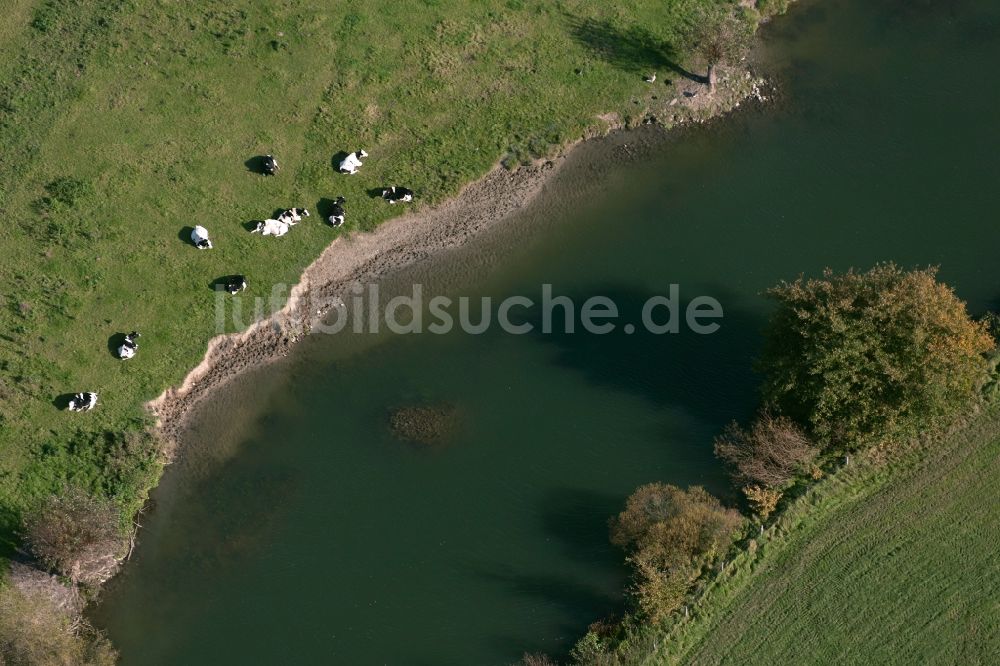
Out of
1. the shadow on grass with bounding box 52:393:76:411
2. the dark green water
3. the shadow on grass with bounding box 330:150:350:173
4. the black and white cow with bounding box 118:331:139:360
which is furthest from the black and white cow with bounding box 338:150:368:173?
the shadow on grass with bounding box 52:393:76:411

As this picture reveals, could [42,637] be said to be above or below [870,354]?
below

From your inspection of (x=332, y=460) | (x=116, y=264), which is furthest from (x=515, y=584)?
(x=116, y=264)

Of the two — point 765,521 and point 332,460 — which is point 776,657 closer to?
point 765,521

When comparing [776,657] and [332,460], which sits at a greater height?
[332,460]

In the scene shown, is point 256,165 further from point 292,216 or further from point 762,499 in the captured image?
point 762,499

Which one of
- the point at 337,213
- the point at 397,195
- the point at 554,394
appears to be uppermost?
the point at 397,195

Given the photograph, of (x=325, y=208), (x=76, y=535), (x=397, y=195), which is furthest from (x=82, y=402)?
(x=397, y=195)
